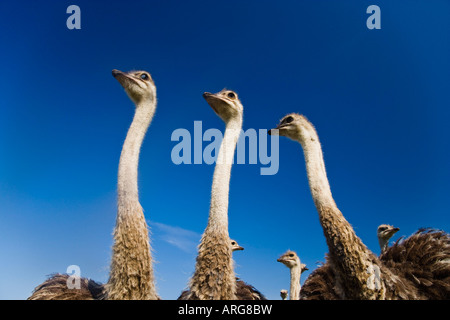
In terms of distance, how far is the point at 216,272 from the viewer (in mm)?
4012

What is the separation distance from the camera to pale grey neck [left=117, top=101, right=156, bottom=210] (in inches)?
173

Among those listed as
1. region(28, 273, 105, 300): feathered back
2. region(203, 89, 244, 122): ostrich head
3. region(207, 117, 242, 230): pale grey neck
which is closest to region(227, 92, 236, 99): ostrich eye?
region(203, 89, 244, 122): ostrich head

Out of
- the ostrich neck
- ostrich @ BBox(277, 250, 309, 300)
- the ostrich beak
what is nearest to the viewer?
the ostrich beak

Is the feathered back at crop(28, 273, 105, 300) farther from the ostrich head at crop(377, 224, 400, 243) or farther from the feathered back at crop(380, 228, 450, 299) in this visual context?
the ostrich head at crop(377, 224, 400, 243)

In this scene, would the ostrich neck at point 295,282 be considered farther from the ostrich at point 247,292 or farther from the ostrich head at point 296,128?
the ostrich head at point 296,128

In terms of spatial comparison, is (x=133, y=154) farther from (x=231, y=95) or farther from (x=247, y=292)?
(x=247, y=292)

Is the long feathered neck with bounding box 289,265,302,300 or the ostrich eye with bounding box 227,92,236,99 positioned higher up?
the ostrich eye with bounding box 227,92,236,99

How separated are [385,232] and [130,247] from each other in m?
6.43

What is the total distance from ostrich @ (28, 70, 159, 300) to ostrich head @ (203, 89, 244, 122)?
3.90 feet

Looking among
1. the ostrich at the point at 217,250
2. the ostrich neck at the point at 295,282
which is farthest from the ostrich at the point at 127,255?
the ostrich neck at the point at 295,282

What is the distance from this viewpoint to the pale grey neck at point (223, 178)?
14.6 ft

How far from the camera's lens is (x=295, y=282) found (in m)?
9.16

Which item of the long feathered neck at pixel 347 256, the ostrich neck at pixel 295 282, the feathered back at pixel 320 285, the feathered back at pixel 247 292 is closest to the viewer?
the long feathered neck at pixel 347 256

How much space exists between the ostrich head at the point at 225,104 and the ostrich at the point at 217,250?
0.60 meters
